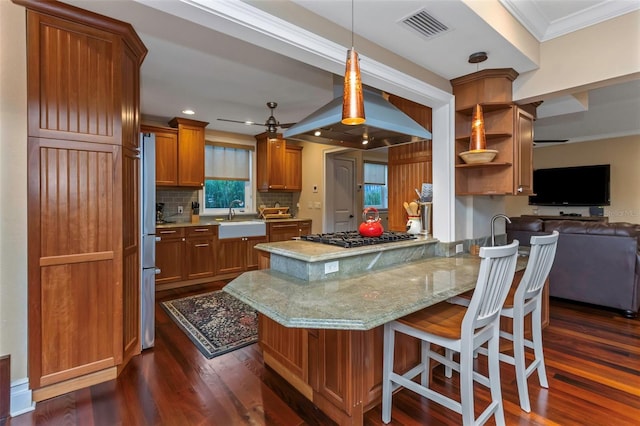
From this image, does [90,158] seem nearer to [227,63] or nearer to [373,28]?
[227,63]

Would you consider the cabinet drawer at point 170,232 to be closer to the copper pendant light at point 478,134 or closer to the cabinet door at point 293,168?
the cabinet door at point 293,168

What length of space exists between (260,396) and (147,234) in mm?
1660

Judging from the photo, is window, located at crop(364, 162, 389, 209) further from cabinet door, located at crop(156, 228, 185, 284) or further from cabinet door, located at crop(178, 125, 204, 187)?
cabinet door, located at crop(156, 228, 185, 284)

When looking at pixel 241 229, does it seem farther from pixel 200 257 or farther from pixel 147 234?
pixel 147 234

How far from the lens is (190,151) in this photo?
494 centimetres

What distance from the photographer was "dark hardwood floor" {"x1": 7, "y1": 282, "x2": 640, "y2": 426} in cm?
190

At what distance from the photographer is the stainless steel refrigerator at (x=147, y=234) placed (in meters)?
2.71

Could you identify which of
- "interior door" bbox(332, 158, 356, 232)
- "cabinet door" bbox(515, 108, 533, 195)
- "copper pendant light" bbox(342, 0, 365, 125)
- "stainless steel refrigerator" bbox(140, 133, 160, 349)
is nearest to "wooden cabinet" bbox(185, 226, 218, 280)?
"stainless steel refrigerator" bbox(140, 133, 160, 349)

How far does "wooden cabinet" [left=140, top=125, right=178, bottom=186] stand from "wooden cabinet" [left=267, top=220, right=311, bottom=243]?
1702 millimetres

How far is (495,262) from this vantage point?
1545mm

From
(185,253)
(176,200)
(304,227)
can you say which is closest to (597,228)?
(304,227)

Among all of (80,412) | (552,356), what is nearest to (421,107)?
(552,356)

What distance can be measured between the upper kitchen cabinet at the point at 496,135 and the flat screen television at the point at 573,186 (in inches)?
152

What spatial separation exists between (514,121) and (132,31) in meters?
3.10
